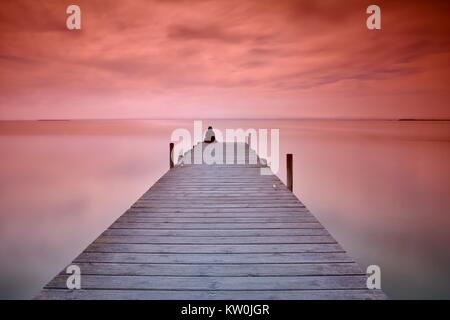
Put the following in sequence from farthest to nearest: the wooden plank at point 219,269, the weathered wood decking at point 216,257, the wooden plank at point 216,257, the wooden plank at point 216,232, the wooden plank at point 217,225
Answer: the wooden plank at point 217,225, the wooden plank at point 216,232, the wooden plank at point 216,257, the wooden plank at point 219,269, the weathered wood decking at point 216,257

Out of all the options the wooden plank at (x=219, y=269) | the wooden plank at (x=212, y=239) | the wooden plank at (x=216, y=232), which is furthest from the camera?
the wooden plank at (x=216, y=232)

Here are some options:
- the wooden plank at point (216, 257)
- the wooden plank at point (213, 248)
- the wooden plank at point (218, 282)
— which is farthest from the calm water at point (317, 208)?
the wooden plank at point (218, 282)

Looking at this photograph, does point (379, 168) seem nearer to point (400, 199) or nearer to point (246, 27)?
point (400, 199)

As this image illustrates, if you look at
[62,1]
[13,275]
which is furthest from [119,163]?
[13,275]

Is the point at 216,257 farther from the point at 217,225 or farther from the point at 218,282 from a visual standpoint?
the point at 217,225

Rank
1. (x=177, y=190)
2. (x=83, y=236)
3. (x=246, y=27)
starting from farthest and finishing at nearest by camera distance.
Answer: (x=246, y=27) < (x=83, y=236) < (x=177, y=190)

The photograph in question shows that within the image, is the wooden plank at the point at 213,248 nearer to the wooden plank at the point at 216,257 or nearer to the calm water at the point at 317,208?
the wooden plank at the point at 216,257

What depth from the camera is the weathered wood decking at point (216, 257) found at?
247cm

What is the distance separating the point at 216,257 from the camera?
3.15 metres

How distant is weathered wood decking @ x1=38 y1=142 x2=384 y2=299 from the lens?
8.11 feet

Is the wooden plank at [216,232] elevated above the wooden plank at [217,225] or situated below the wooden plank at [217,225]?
below

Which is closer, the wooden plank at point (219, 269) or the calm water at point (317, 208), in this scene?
the wooden plank at point (219, 269)

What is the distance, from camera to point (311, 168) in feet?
58.4

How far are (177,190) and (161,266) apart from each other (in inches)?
144
